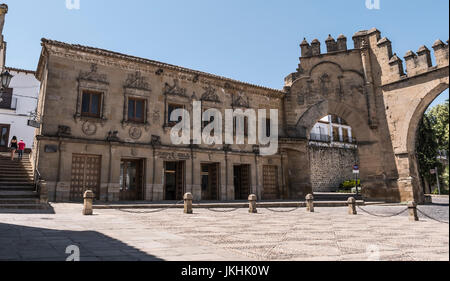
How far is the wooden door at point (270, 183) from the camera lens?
804 inches

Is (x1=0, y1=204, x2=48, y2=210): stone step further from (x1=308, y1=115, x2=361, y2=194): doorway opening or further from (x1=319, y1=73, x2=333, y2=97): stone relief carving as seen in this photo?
(x1=308, y1=115, x2=361, y2=194): doorway opening

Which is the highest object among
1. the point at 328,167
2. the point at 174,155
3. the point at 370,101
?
the point at 370,101

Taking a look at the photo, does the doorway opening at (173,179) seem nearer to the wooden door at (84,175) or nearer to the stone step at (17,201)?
the wooden door at (84,175)

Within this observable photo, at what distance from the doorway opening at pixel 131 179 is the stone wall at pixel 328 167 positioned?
77.4 feet

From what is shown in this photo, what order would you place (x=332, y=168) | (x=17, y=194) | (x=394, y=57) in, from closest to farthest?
(x=17, y=194), (x=394, y=57), (x=332, y=168)

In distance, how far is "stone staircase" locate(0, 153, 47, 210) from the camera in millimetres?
10688

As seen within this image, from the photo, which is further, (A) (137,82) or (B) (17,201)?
(A) (137,82)

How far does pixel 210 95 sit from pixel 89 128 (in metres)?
7.35

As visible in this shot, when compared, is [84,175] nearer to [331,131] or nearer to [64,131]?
[64,131]

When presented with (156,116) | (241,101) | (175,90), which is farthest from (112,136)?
(241,101)

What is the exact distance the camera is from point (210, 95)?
1928 centimetres

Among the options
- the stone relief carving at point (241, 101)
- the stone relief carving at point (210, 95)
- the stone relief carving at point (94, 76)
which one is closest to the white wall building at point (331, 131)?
the stone relief carving at point (241, 101)

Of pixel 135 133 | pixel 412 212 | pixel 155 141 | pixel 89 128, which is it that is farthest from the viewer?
pixel 155 141

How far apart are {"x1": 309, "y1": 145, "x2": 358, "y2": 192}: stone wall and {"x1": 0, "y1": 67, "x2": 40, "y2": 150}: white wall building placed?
28.1 metres
